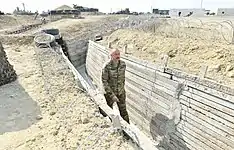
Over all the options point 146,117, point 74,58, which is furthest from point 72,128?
point 74,58

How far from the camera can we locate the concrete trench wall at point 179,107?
557 cm

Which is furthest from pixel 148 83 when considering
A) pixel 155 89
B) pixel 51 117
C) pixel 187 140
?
pixel 51 117

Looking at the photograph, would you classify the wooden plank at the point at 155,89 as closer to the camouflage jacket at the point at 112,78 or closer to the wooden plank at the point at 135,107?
the wooden plank at the point at 135,107

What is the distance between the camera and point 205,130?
602cm

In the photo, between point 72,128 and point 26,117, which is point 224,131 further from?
point 26,117

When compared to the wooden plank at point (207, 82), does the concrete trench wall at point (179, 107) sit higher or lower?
lower

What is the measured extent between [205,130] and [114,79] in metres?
2.34

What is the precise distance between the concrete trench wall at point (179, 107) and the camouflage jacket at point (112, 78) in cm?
149

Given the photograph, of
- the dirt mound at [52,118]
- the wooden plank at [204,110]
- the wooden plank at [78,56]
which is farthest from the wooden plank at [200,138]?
the wooden plank at [78,56]

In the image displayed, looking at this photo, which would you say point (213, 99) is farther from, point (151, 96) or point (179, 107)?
point (151, 96)

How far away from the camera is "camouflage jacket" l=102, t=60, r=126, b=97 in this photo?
6.11 meters

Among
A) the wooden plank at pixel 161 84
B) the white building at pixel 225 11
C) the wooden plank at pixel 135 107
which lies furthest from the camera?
the white building at pixel 225 11

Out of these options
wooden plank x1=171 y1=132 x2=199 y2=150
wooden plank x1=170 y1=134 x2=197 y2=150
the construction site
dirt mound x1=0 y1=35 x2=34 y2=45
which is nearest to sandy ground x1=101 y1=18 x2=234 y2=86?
the construction site

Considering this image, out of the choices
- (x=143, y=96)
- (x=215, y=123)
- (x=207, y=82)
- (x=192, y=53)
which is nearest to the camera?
(x=215, y=123)
